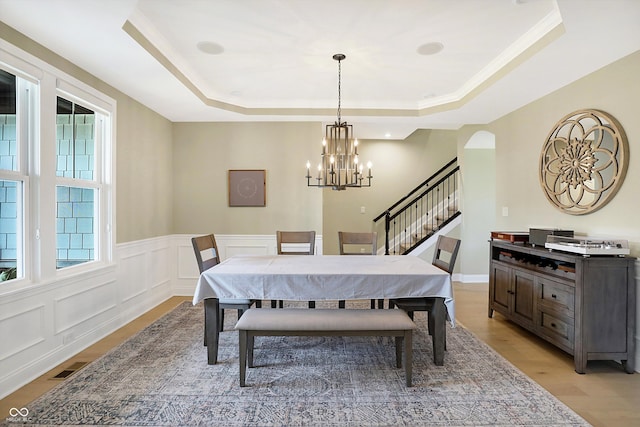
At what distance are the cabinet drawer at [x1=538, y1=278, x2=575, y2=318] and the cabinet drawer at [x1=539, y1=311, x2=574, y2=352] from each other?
0.07 meters

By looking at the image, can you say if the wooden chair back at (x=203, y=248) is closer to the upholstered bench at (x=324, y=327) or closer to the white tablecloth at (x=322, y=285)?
the white tablecloth at (x=322, y=285)

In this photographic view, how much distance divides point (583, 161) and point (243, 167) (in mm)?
4042

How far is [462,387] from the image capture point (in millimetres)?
2504

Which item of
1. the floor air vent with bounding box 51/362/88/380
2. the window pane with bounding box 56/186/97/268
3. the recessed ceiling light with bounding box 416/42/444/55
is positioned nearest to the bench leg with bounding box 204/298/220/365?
the floor air vent with bounding box 51/362/88/380

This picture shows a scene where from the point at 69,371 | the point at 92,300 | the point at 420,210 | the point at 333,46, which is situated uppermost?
the point at 333,46

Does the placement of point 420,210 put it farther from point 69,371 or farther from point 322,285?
point 69,371

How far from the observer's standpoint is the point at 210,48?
127 inches

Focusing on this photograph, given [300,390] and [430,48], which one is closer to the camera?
[300,390]

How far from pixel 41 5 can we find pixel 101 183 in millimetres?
1817

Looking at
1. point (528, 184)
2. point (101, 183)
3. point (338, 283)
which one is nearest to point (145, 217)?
point (101, 183)

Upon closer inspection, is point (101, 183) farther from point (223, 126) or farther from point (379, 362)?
point (379, 362)

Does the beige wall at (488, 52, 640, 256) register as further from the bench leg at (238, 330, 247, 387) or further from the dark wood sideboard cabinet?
the bench leg at (238, 330, 247, 387)

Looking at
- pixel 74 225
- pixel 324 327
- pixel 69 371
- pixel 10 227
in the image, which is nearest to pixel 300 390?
pixel 324 327

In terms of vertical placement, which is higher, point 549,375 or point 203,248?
point 203,248
